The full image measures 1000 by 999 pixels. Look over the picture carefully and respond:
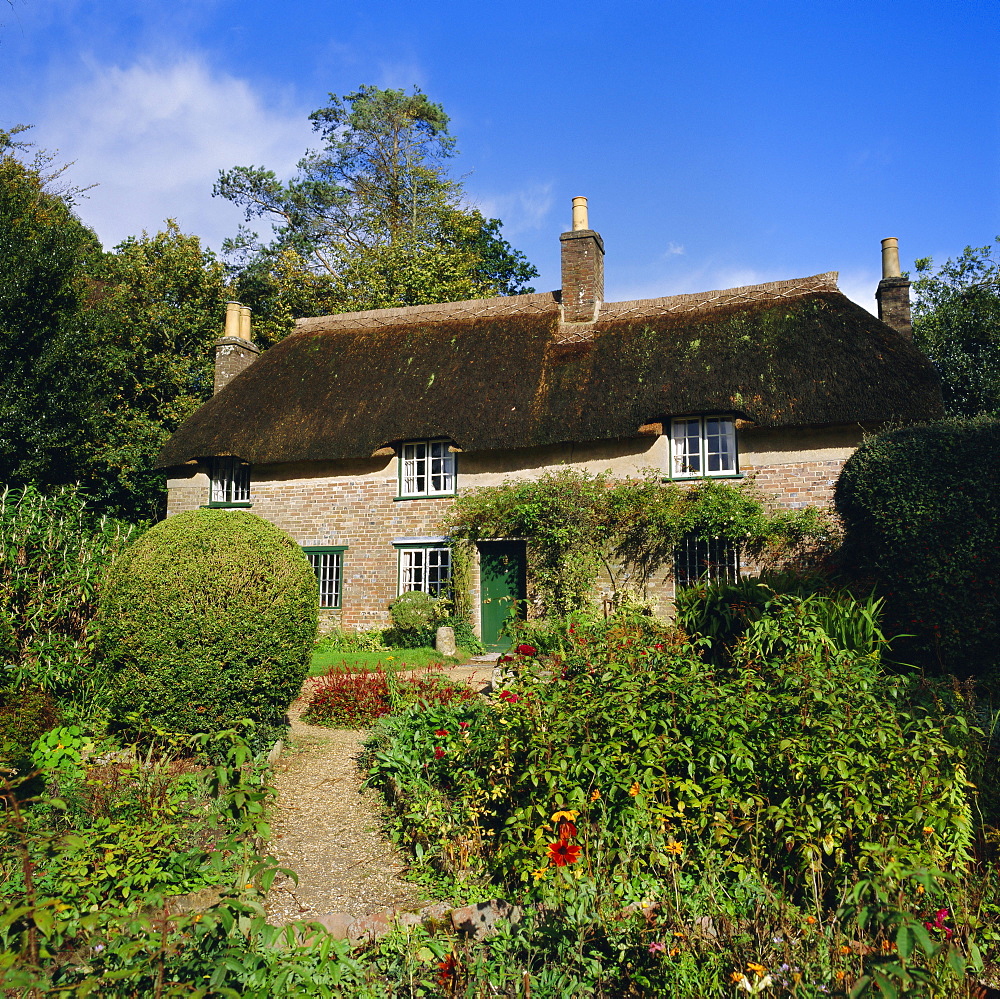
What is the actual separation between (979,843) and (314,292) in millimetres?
24788

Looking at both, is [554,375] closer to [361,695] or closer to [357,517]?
[357,517]

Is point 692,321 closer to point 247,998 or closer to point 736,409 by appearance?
point 736,409

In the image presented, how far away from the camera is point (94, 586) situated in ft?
25.1

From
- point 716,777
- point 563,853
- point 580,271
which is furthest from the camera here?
point 580,271

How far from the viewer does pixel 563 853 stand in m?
3.67

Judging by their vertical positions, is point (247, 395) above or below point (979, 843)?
above

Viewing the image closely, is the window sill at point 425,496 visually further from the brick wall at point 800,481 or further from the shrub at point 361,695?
the shrub at point 361,695

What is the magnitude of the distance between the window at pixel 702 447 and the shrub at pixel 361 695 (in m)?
7.37

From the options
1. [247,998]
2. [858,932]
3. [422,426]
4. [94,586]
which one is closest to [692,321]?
[422,426]

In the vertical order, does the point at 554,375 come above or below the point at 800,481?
Answer: above

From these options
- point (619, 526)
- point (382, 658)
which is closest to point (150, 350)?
point (382, 658)

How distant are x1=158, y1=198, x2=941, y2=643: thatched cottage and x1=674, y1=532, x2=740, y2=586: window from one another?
121 centimetres

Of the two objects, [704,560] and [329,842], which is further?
[704,560]

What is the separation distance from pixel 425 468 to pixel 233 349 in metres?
7.14
